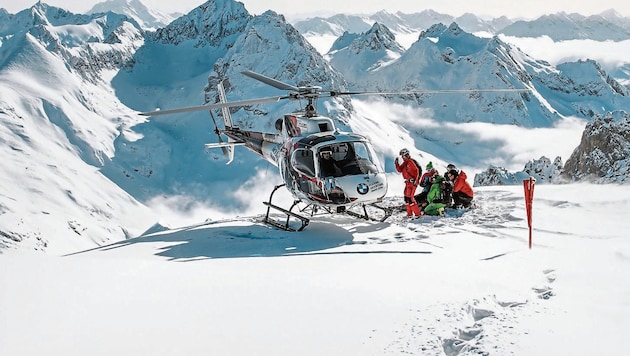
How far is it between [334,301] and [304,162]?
6.81m

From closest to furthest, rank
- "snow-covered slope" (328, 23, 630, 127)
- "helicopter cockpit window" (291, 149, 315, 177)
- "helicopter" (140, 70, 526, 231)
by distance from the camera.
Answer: "helicopter" (140, 70, 526, 231) → "helicopter cockpit window" (291, 149, 315, 177) → "snow-covered slope" (328, 23, 630, 127)

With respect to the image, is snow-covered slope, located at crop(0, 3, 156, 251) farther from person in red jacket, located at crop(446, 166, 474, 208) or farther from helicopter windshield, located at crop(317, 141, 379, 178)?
person in red jacket, located at crop(446, 166, 474, 208)

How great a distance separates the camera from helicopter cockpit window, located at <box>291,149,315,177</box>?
11805 mm

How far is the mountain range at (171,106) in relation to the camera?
83375 mm

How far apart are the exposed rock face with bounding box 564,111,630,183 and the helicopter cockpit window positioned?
12.5 metres

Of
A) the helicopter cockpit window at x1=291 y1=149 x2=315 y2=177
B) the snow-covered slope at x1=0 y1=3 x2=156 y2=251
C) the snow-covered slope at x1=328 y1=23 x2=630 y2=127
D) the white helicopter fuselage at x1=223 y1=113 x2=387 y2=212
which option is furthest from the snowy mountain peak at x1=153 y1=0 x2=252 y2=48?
the helicopter cockpit window at x1=291 y1=149 x2=315 y2=177

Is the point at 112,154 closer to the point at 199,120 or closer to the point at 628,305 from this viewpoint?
the point at 199,120

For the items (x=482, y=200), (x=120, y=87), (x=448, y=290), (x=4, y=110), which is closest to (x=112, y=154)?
A: (x=4, y=110)

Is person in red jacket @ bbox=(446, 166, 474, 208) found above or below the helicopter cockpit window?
below

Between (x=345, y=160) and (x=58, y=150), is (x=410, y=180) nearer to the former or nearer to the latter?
(x=345, y=160)

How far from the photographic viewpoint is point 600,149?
838 inches

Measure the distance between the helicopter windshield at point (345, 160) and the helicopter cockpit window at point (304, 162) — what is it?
0.23 meters

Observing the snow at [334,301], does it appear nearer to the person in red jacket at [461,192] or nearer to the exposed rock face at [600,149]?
the person in red jacket at [461,192]

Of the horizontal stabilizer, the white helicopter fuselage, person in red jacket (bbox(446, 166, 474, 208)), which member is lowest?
person in red jacket (bbox(446, 166, 474, 208))
